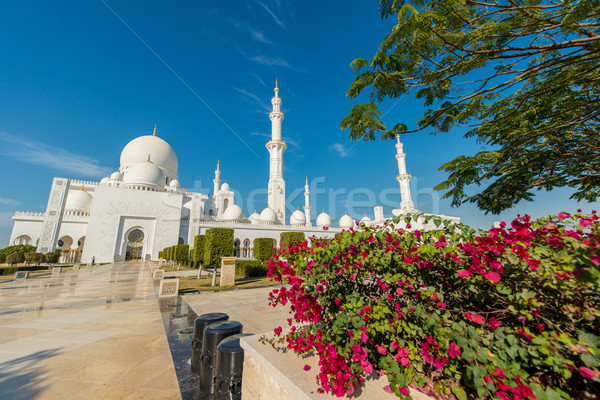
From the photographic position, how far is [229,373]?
2.43m

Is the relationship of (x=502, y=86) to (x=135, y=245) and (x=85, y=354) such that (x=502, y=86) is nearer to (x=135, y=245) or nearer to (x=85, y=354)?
(x=85, y=354)

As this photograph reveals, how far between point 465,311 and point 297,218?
3532 centimetres

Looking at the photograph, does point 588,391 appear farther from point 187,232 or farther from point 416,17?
point 187,232

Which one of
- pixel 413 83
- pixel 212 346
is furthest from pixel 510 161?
pixel 212 346

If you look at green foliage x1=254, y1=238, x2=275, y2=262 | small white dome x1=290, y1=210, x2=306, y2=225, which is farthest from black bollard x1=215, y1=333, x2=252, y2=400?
small white dome x1=290, y1=210, x2=306, y2=225

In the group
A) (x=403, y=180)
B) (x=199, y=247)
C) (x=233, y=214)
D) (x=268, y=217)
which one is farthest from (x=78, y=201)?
(x=403, y=180)

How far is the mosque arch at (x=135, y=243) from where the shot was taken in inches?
1104

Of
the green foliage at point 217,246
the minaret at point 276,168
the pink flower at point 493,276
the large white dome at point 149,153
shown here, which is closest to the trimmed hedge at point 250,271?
the green foliage at point 217,246

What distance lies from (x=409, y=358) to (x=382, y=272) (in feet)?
1.90

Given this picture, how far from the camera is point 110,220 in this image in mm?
27062

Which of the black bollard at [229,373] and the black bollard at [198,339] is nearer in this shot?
the black bollard at [229,373]

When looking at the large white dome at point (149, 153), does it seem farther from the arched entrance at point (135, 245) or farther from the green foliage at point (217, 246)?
the green foliage at point (217, 246)

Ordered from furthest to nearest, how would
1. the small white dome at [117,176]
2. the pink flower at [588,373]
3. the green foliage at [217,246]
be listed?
the small white dome at [117,176]
the green foliage at [217,246]
the pink flower at [588,373]

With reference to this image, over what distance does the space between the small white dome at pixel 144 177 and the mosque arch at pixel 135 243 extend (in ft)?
20.4
